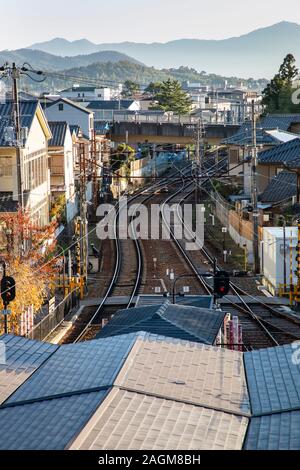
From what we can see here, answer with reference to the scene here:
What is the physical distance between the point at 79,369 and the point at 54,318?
8.86 meters

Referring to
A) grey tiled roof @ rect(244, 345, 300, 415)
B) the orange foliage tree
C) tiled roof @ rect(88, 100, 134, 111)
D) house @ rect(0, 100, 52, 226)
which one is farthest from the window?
tiled roof @ rect(88, 100, 134, 111)

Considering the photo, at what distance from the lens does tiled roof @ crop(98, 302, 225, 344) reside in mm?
13377

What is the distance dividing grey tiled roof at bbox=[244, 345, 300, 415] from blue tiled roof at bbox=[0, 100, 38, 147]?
609 inches

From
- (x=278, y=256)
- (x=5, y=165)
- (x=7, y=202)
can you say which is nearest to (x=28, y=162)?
(x=5, y=165)

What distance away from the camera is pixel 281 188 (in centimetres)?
3241

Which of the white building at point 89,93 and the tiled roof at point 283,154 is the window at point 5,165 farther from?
the white building at point 89,93

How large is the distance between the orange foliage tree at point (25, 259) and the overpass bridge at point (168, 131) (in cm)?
2372

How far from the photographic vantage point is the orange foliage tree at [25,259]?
698 inches

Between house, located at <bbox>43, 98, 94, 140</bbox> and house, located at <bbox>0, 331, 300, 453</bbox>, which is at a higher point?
house, located at <bbox>43, 98, 94, 140</bbox>

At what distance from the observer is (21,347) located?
11.4 m

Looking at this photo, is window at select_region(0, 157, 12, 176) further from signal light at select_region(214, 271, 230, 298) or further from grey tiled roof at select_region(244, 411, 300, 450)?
grey tiled roof at select_region(244, 411, 300, 450)

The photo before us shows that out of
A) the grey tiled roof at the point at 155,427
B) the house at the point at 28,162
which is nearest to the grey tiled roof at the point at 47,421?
the grey tiled roof at the point at 155,427

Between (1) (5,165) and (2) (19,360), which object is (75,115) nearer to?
(1) (5,165)

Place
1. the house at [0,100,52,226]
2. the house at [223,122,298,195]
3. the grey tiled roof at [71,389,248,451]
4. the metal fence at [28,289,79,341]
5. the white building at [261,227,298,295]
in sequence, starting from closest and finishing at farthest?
the grey tiled roof at [71,389,248,451]
the metal fence at [28,289,79,341]
the white building at [261,227,298,295]
the house at [0,100,52,226]
the house at [223,122,298,195]
